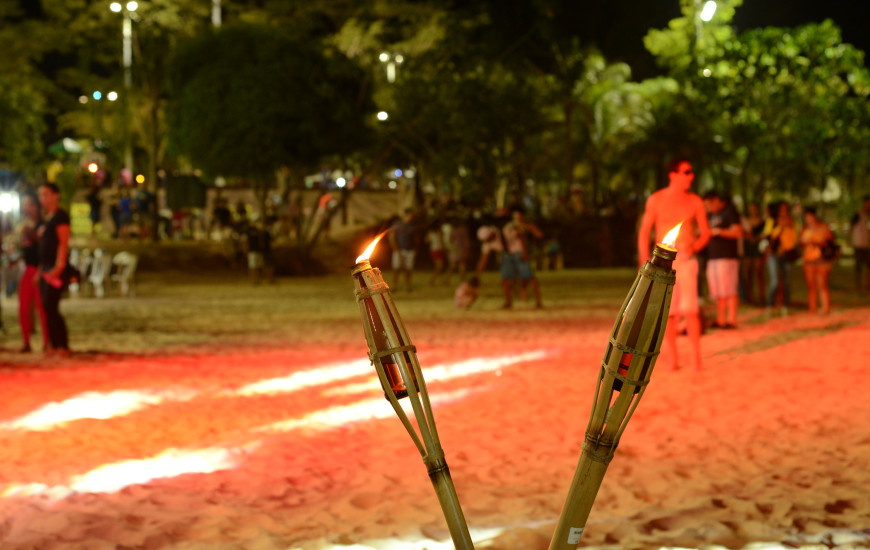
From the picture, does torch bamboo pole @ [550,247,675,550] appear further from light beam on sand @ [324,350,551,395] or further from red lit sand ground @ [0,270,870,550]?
light beam on sand @ [324,350,551,395]

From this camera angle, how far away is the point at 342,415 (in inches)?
324

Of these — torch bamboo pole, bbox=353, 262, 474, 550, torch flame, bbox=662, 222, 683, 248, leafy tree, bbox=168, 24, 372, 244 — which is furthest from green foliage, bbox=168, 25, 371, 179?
torch flame, bbox=662, 222, 683, 248

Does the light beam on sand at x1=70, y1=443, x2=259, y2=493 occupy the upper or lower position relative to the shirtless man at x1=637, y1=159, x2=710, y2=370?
lower

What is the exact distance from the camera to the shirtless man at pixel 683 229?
9055 millimetres

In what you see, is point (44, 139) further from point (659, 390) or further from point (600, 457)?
point (600, 457)

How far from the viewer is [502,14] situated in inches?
1570

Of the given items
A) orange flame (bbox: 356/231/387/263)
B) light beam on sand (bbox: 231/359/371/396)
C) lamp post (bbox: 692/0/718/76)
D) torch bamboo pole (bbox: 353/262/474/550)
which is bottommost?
light beam on sand (bbox: 231/359/371/396)

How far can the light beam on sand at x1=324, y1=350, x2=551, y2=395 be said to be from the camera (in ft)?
31.5

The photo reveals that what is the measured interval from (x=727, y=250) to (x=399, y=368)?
419 inches

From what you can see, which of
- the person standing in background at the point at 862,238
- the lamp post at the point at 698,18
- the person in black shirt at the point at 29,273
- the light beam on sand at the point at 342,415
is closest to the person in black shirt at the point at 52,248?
the person in black shirt at the point at 29,273

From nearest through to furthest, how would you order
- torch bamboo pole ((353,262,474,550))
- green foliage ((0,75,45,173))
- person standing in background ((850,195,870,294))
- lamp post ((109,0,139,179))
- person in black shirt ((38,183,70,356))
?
torch bamboo pole ((353,262,474,550)) < person in black shirt ((38,183,70,356)) < person standing in background ((850,195,870,294)) < lamp post ((109,0,139,179)) < green foliage ((0,75,45,173))

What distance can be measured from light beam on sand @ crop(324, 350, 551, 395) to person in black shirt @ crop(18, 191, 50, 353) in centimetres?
401

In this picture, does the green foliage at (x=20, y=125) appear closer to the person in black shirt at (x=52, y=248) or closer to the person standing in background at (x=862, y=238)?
the person in black shirt at (x=52, y=248)

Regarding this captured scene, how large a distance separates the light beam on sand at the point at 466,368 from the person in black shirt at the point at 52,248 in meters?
3.59
